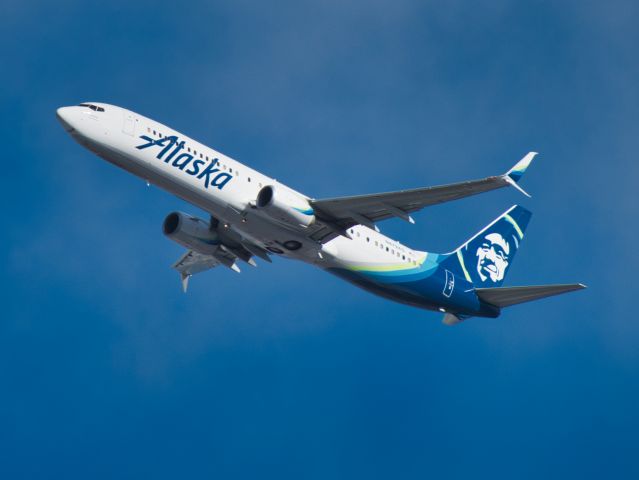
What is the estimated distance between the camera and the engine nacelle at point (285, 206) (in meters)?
42.2

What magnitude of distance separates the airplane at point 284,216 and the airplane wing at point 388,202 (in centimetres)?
4

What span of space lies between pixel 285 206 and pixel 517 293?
489 inches

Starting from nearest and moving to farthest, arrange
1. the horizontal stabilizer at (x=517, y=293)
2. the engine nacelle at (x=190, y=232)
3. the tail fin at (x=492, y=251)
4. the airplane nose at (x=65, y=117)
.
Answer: the airplane nose at (x=65, y=117) < the horizontal stabilizer at (x=517, y=293) < the engine nacelle at (x=190, y=232) < the tail fin at (x=492, y=251)

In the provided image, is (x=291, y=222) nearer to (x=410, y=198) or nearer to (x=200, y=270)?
(x=410, y=198)

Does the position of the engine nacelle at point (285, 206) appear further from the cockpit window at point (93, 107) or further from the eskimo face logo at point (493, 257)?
the eskimo face logo at point (493, 257)

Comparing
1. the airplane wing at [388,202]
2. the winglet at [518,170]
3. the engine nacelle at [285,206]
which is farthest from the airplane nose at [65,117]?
the winglet at [518,170]

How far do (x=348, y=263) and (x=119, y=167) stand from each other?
11.0 m

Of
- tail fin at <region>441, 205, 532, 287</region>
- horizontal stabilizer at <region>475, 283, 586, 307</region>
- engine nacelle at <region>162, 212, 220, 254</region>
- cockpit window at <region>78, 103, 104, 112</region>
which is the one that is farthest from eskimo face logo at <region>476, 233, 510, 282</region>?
cockpit window at <region>78, 103, 104, 112</region>

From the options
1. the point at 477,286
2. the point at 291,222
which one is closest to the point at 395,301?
the point at 477,286

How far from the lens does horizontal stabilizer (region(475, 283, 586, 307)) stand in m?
44.7

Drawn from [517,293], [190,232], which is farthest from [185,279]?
[517,293]

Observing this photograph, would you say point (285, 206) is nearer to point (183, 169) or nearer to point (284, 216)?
point (284, 216)

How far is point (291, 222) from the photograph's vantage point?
42875 millimetres

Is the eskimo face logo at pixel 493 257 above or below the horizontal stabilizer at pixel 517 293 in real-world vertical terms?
above
